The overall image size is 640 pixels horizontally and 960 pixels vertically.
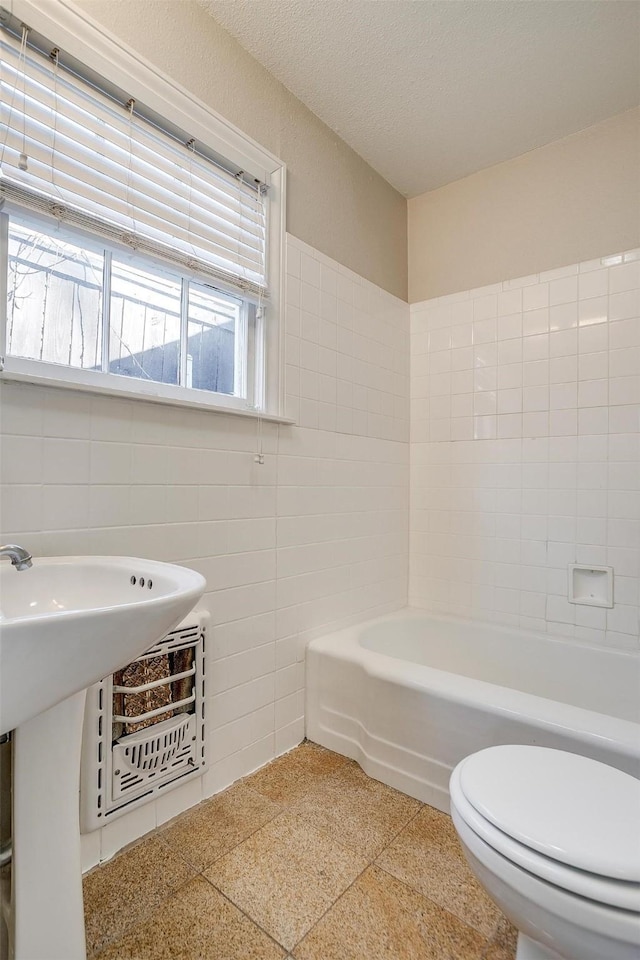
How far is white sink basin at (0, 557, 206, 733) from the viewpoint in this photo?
0.64 m

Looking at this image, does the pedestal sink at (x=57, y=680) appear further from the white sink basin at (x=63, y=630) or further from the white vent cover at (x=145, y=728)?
the white vent cover at (x=145, y=728)

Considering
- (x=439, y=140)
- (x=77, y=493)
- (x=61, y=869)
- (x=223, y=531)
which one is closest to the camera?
Answer: (x=61, y=869)

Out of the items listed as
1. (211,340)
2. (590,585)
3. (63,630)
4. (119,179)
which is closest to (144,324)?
(211,340)

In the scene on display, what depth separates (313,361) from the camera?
1970mm

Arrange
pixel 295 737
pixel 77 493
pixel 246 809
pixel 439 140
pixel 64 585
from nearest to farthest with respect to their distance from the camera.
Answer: pixel 64 585, pixel 77 493, pixel 246 809, pixel 295 737, pixel 439 140

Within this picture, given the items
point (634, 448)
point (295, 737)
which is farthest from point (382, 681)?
point (634, 448)

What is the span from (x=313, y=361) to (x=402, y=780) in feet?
5.17

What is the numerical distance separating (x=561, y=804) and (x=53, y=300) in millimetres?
1674

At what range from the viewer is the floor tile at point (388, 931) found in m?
1.04

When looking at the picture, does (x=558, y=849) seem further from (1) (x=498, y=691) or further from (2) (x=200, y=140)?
(2) (x=200, y=140)

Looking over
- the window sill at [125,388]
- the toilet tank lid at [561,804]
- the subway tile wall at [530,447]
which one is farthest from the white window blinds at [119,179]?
the toilet tank lid at [561,804]

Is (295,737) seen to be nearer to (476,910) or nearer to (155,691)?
(155,691)

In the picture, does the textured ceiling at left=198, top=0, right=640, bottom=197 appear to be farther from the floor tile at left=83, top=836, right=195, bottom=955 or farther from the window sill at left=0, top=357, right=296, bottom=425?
the floor tile at left=83, top=836, right=195, bottom=955

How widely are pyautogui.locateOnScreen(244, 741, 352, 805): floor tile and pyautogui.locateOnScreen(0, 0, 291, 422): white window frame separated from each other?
1.28 meters
